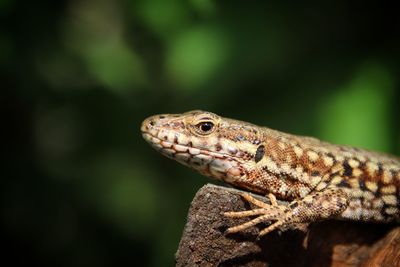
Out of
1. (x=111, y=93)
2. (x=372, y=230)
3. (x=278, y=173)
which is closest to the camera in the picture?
(x=278, y=173)

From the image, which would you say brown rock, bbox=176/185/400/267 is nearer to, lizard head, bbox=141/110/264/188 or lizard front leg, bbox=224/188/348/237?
lizard front leg, bbox=224/188/348/237

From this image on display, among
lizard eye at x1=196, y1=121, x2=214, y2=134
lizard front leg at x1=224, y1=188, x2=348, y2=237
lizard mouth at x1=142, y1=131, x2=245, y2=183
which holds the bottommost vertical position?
lizard front leg at x1=224, y1=188, x2=348, y2=237

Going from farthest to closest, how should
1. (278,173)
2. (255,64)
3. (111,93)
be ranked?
1. (111,93)
2. (255,64)
3. (278,173)

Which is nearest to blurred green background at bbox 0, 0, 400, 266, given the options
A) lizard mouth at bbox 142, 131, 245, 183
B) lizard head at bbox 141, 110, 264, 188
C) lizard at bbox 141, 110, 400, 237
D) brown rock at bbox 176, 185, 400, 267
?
lizard at bbox 141, 110, 400, 237

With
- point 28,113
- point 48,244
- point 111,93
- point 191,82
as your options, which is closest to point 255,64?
point 191,82

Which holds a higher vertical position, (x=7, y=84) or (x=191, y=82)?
(x=191, y=82)

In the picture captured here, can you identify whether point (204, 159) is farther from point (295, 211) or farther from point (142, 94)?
point (142, 94)

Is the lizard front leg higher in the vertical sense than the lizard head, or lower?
lower

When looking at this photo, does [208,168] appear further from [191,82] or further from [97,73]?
[97,73]
